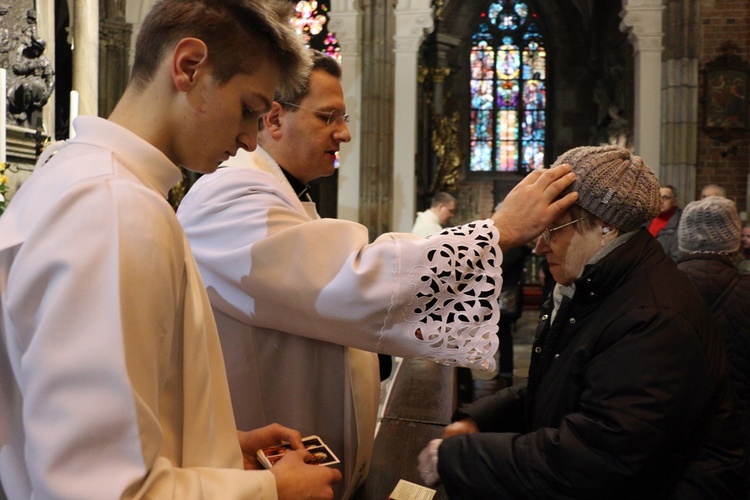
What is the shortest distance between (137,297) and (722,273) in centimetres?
296

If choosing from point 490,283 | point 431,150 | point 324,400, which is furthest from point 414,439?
point 431,150

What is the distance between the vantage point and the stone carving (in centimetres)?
647

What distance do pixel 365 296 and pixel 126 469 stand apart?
0.75 m

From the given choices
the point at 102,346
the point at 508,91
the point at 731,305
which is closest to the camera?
the point at 102,346

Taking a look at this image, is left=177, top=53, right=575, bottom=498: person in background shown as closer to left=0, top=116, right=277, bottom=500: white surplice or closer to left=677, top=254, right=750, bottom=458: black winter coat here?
left=0, top=116, right=277, bottom=500: white surplice

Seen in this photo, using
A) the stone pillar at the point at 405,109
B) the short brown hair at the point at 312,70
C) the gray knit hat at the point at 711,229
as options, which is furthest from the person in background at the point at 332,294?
the stone pillar at the point at 405,109

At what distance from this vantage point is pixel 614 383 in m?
1.57

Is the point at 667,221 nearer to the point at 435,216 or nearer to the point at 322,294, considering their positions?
the point at 435,216

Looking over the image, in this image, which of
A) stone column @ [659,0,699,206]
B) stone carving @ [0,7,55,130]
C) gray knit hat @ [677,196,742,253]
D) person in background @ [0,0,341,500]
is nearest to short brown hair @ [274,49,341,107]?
person in background @ [0,0,341,500]

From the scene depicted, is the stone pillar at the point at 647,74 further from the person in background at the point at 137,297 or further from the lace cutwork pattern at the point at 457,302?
the person in background at the point at 137,297

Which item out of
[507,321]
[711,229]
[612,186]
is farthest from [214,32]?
[507,321]

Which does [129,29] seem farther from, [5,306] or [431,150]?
[5,306]

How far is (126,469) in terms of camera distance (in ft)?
2.98

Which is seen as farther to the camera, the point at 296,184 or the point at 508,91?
the point at 508,91
